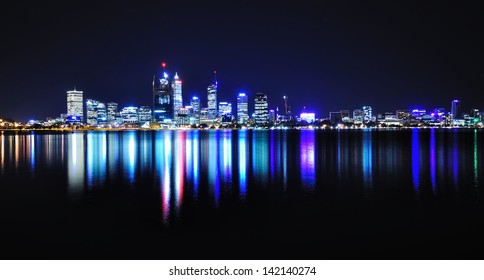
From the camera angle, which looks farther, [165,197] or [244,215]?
[165,197]

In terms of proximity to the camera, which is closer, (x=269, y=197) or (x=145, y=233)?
(x=145, y=233)

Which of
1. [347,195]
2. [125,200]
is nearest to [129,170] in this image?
[125,200]

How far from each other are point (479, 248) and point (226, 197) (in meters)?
9.20

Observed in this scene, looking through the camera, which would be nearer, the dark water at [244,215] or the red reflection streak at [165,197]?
the dark water at [244,215]

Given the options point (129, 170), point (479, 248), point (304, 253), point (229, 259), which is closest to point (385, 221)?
point (479, 248)

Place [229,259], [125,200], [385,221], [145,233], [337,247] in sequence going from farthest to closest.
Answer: [125,200], [385,221], [145,233], [337,247], [229,259]

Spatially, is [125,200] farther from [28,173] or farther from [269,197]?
[28,173]

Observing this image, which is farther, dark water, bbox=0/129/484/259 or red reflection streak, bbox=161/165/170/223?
red reflection streak, bbox=161/165/170/223

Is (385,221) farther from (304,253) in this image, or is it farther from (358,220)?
(304,253)

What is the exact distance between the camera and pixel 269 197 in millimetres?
17094

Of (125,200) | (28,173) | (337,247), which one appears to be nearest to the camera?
(337,247)

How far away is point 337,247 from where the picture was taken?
10.8m

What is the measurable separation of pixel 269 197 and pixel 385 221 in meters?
5.10

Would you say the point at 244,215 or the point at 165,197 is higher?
the point at 165,197
